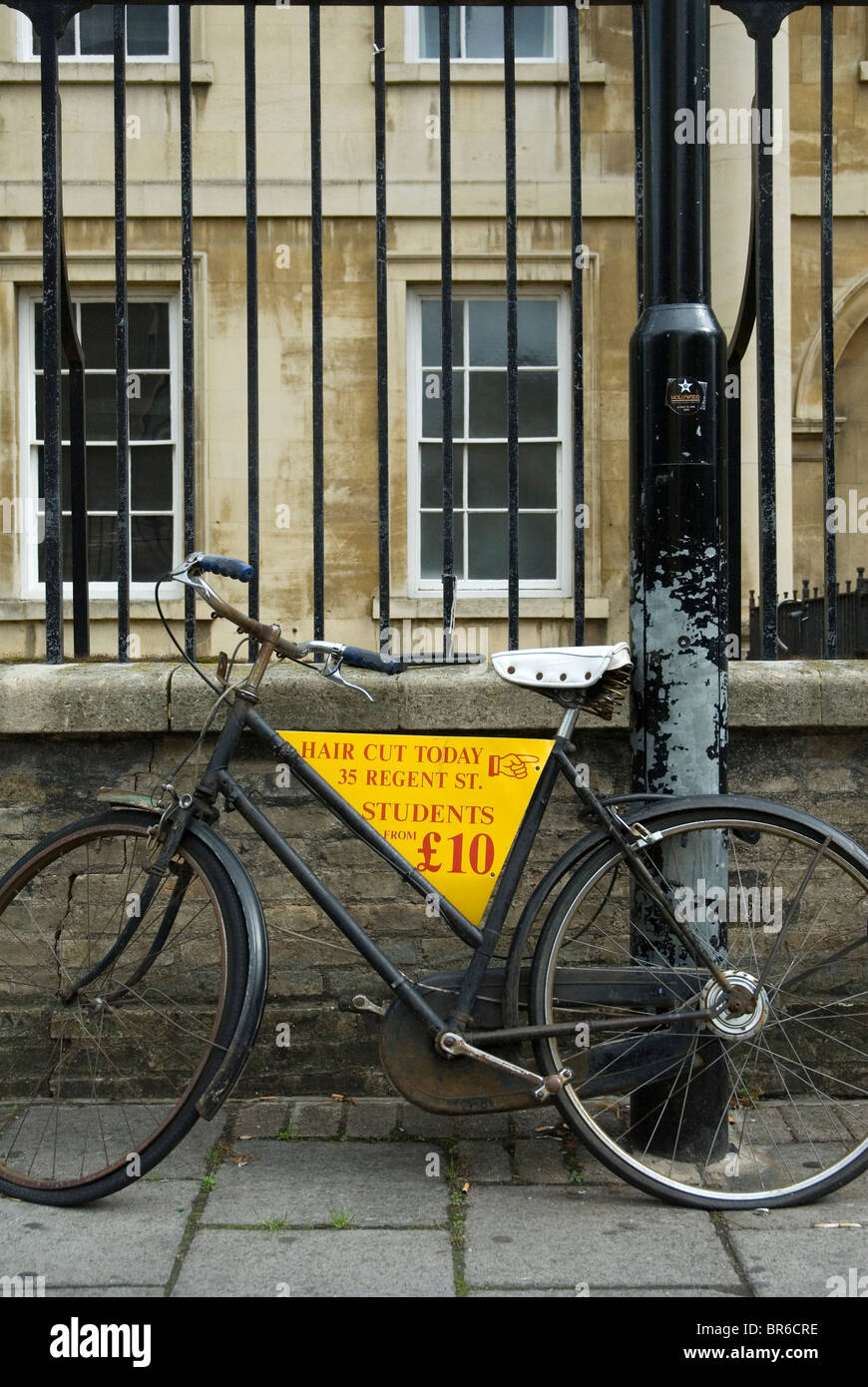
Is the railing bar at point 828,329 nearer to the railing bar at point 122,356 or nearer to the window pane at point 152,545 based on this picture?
the railing bar at point 122,356

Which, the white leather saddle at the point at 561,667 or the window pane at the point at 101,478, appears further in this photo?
the window pane at the point at 101,478

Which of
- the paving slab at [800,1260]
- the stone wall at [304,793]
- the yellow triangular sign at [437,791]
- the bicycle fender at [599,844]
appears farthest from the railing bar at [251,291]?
the paving slab at [800,1260]

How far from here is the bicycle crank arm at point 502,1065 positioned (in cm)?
290

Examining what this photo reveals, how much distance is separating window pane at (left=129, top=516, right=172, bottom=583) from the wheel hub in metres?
7.90

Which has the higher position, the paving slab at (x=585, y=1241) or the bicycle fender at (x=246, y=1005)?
the bicycle fender at (x=246, y=1005)

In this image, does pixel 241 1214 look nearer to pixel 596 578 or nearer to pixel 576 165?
pixel 576 165

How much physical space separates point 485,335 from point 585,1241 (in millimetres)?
8550

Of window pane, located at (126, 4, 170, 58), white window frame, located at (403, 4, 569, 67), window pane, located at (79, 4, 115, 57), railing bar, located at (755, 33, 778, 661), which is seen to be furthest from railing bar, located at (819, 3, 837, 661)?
window pane, located at (79, 4, 115, 57)

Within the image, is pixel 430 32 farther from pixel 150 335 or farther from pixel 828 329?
pixel 828 329

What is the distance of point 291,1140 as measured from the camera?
3.29 m

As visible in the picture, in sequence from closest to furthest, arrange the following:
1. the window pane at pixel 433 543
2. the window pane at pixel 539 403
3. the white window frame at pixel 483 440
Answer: the white window frame at pixel 483 440 → the window pane at pixel 433 543 → the window pane at pixel 539 403

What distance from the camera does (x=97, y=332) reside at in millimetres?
10328

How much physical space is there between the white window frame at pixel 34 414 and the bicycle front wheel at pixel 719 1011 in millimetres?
7135

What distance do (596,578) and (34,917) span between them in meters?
7.01
